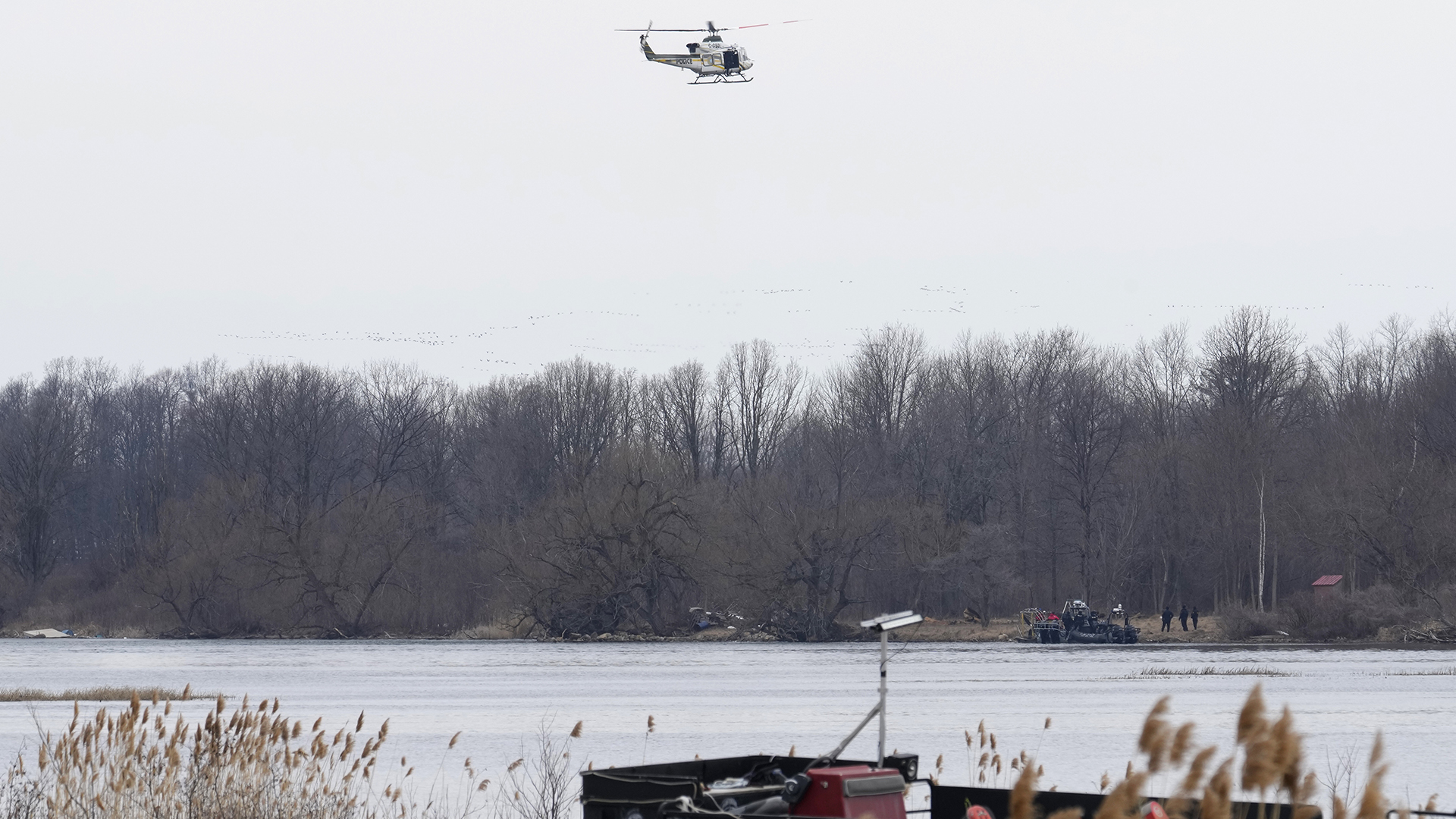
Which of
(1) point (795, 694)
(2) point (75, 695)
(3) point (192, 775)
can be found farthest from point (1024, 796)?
(1) point (795, 694)

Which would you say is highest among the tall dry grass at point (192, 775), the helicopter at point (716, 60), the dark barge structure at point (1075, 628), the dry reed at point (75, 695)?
the helicopter at point (716, 60)

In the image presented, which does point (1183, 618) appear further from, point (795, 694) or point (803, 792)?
point (803, 792)

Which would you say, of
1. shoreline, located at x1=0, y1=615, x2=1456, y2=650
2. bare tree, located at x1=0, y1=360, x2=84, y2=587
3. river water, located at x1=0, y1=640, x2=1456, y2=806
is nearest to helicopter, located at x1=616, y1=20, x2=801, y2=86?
river water, located at x1=0, y1=640, x2=1456, y2=806

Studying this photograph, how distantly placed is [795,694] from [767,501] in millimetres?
39486

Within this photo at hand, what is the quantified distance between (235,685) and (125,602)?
46124 mm

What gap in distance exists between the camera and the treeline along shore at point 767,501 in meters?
76.1

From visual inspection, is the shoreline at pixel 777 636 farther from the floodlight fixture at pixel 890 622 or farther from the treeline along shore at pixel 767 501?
the floodlight fixture at pixel 890 622

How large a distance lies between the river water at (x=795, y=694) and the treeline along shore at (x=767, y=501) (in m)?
5.71

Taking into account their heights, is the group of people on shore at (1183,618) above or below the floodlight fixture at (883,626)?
below

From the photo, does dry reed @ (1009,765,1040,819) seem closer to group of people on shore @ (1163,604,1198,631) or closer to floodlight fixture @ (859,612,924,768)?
floodlight fixture @ (859,612,924,768)

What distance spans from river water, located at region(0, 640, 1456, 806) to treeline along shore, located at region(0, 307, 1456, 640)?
5714 mm

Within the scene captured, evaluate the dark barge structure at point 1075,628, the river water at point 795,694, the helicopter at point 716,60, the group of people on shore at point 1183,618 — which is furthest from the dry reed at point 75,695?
the group of people on shore at point 1183,618

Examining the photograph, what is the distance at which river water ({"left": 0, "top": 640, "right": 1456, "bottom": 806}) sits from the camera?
2612 cm

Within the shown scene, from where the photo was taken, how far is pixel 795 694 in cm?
4047
